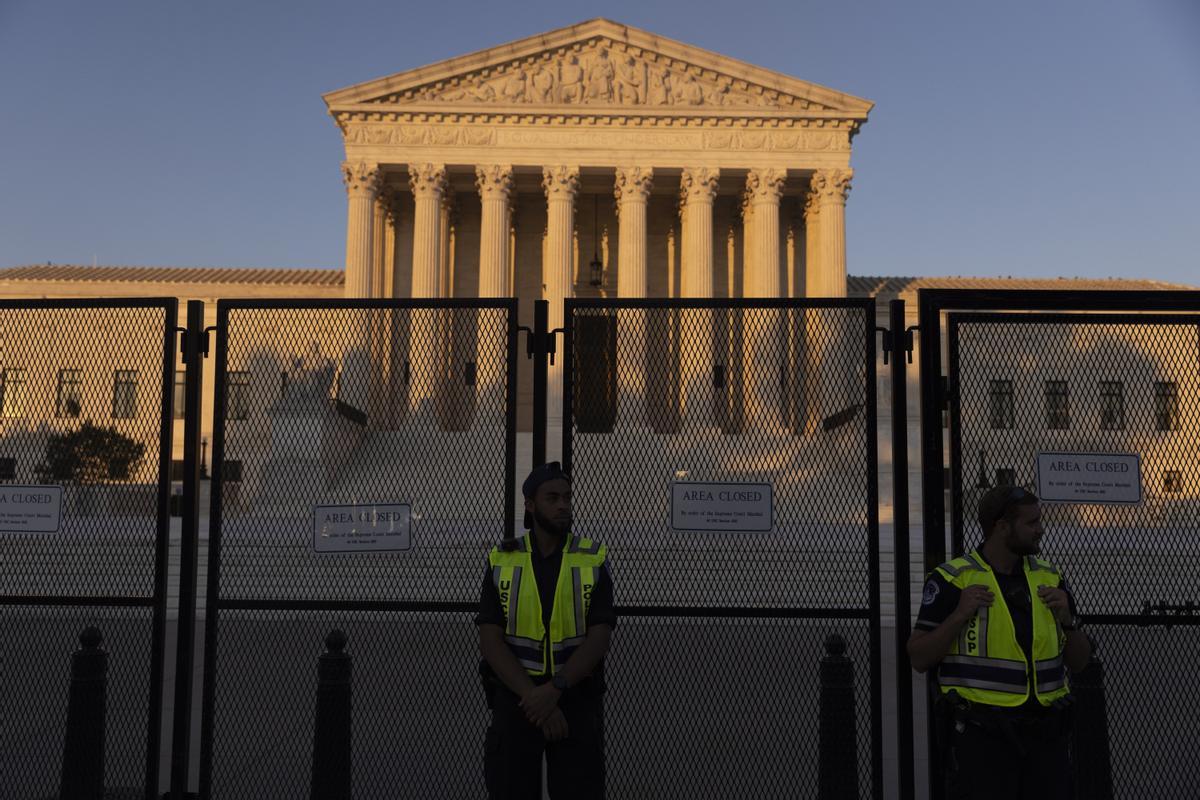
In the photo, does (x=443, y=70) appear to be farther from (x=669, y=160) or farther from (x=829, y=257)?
(x=829, y=257)

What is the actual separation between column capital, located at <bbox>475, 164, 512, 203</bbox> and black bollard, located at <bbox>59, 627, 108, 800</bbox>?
3387cm

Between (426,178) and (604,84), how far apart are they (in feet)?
27.5

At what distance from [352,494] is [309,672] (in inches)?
157

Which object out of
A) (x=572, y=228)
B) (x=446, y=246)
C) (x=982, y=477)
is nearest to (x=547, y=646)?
(x=982, y=477)

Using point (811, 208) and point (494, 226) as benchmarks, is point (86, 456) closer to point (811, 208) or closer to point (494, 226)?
point (494, 226)

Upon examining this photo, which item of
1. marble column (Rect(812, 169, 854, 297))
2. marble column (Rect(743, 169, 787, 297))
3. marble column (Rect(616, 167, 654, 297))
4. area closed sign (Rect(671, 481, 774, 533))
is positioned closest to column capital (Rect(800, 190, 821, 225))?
marble column (Rect(812, 169, 854, 297))

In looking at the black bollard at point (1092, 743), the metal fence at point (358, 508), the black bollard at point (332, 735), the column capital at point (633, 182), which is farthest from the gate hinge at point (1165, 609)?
the column capital at point (633, 182)

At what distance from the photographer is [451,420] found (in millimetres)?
5688

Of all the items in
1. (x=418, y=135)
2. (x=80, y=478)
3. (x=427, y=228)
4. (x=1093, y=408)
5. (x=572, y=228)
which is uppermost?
(x=418, y=135)

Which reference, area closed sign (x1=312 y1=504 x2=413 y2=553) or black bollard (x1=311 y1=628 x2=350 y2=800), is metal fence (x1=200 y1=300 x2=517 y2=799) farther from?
black bollard (x1=311 y1=628 x2=350 y2=800)

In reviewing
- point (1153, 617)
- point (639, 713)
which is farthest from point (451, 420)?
point (1153, 617)

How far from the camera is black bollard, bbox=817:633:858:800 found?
464cm

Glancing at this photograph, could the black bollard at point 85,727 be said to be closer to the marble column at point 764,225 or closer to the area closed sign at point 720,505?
the area closed sign at point 720,505

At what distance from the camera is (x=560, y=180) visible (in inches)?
1470
